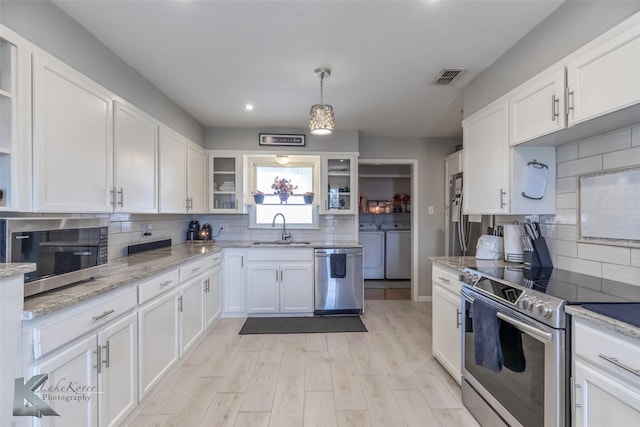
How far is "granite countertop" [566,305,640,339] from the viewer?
991 mm

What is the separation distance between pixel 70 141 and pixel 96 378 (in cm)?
128

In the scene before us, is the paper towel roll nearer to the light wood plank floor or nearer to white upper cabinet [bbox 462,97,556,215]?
white upper cabinet [bbox 462,97,556,215]

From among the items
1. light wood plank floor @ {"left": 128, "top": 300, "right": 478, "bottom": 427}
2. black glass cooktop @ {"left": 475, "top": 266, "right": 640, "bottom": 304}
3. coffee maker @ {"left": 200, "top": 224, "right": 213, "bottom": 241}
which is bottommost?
light wood plank floor @ {"left": 128, "top": 300, "right": 478, "bottom": 427}

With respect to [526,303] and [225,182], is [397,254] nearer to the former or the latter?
[225,182]

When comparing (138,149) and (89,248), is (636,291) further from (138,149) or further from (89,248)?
(138,149)

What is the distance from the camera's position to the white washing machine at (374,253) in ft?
19.3

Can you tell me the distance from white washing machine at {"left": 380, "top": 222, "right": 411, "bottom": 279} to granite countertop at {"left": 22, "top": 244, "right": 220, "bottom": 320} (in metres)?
4.08

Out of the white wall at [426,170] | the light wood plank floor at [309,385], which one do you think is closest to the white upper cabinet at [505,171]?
the light wood plank floor at [309,385]

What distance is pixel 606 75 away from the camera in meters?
1.38

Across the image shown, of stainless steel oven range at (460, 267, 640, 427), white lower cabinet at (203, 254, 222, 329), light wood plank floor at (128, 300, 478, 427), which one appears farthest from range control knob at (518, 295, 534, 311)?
white lower cabinet at (203, 254, 222, 329)

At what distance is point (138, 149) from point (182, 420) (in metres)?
1.98

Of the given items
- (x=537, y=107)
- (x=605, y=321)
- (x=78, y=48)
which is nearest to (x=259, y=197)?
(x=78, y=48)

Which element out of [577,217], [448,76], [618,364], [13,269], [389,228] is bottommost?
[618,364]

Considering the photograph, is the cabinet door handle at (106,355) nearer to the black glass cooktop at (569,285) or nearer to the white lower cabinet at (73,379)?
the white lower cabinet at (73,379)
